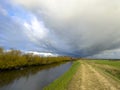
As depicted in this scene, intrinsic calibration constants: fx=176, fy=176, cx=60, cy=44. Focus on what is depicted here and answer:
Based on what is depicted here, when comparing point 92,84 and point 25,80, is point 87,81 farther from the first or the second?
point 25,80

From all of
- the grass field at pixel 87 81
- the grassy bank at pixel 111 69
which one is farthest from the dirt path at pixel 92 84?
the grassy bank at pixel 111 69

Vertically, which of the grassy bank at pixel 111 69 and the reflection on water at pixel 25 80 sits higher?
the grassy bank at pixel 111 69

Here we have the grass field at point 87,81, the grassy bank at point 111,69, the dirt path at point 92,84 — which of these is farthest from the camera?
the grassy bank at point 111,69

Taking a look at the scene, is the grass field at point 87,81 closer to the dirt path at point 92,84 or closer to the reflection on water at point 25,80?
Answer: the dirt path at point 92,84

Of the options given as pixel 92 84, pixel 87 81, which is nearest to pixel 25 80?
pixel 87 81

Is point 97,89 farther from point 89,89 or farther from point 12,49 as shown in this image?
point 12,49

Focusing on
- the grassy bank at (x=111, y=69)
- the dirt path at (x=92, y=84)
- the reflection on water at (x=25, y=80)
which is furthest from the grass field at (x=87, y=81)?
the reflection on water at (x=25, y=80)

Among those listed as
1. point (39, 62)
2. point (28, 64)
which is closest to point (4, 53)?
point (28, 64)

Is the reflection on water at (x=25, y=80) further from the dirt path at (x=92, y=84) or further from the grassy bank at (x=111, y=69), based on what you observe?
the grassy bank at (x=111, y=69)

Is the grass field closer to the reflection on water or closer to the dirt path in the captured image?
the dirt path

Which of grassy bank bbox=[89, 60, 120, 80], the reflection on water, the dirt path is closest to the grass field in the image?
the dirt path

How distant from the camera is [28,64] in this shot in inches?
4245

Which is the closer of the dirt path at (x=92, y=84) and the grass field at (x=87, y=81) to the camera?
the dirt path at (x=92, y=84)

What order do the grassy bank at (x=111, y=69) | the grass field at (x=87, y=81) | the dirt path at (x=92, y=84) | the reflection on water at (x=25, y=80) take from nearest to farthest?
the dirt path at (x=92, y=84) < the grass field at (x=87, y=81) < the reflection on water at (x=25, y=80) < the grassy bank at (x=111, y=69)
